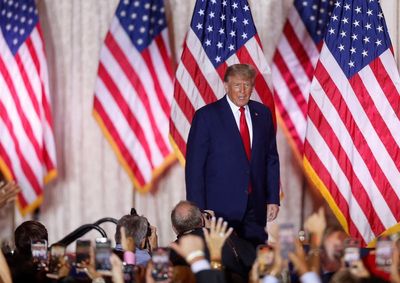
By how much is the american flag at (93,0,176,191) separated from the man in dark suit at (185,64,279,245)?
2.34 metres

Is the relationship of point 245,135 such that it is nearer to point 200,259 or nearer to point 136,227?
point 136,227

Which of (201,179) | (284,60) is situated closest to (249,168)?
(201,179)

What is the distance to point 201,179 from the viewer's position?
23.7 ft

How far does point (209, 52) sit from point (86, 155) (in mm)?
1982

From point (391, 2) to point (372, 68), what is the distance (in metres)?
1.38

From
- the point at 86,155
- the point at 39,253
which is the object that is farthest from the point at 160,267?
the point at 86,155

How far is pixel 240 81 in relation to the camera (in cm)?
713

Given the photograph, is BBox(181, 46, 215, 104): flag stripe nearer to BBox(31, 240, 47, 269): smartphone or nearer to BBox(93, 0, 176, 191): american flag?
BBox(93, 0, 176, 191): american flag

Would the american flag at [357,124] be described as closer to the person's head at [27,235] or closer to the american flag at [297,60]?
the american flag at [297,60]

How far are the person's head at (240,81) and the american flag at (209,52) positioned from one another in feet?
4.86

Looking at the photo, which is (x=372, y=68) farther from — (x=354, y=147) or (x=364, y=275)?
(x=364, y=275)

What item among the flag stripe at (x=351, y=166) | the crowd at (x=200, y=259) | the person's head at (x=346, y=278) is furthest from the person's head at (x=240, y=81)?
the person's head at (x=346, y=278)

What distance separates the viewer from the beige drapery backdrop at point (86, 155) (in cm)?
990

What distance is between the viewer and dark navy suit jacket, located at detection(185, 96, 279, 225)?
7.28 meters
